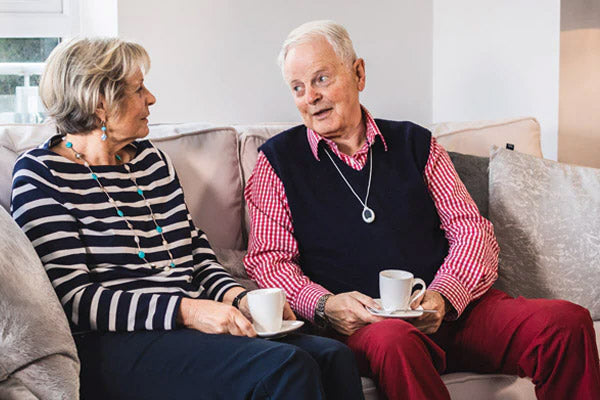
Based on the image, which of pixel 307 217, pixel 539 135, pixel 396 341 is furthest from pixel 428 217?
pixel 539 135

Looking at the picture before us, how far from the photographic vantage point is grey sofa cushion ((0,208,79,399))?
3.51 ft

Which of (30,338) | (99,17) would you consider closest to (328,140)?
(30,338)

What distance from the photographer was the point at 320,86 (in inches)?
74.4

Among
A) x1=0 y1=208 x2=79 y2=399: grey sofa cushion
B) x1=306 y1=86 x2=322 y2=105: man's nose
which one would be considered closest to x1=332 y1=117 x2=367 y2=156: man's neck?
x1=306 y1=86 x2=322 y2=105: man's nose

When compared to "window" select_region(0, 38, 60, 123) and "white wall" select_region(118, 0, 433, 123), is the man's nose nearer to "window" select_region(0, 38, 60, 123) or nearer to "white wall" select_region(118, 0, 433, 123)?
"white wall" select_region(118, 0, 433, 123)

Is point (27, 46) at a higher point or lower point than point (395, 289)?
higher

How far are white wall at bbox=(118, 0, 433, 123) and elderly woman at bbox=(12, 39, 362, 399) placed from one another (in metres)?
0.75

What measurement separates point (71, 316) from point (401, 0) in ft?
6.55

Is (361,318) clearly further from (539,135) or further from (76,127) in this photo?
(539,135)

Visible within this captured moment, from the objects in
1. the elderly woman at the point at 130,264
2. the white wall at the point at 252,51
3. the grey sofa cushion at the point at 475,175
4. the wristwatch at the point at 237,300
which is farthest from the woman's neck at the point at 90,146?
the grey sofa cushion at the point at 475,175

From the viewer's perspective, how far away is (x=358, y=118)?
1.95m

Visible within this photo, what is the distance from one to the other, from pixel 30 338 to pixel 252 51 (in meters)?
1.72

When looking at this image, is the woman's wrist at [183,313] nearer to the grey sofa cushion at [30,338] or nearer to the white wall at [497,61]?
the grey sofa cushion at [30,338]

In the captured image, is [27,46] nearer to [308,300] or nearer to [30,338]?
[308,300]
